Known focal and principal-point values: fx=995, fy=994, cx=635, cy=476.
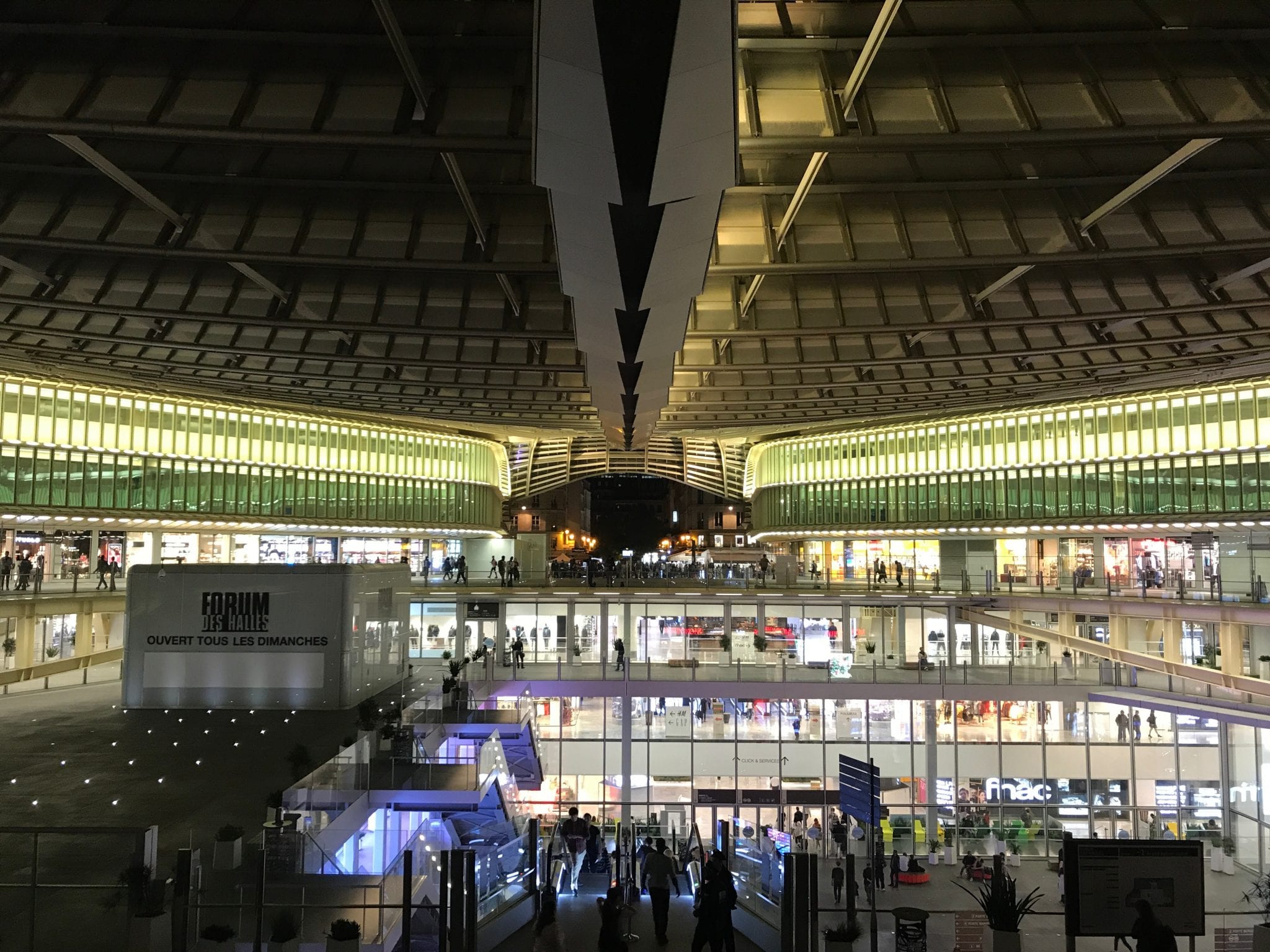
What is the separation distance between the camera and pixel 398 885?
905 cm

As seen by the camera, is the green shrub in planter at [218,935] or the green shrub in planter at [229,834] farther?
the green shrub in planter at [229,834]

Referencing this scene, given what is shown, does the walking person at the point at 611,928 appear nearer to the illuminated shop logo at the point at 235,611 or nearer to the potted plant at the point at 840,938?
the potted plant at the point at 840,938

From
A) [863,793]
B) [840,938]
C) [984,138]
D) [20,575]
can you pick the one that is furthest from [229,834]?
[20,575]

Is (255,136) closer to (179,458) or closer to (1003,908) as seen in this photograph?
(1003,908)

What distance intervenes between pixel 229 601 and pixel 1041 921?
15.3 m

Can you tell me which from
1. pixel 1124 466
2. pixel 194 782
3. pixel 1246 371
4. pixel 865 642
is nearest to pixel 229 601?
pixel 194 782

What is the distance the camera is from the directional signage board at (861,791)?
11602mm

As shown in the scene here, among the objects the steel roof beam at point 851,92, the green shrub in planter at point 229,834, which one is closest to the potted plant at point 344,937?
the green shrub in planter at point 229,834

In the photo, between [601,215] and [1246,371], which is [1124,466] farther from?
[601,215]

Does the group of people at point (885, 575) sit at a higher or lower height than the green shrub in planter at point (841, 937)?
higher

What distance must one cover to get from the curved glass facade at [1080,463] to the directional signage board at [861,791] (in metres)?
26.8

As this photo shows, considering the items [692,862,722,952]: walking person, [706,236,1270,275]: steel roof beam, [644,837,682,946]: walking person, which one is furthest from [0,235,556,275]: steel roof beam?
[692,862,722,952]: walking person

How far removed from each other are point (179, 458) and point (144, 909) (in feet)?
114

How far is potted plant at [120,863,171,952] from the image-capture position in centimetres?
805
